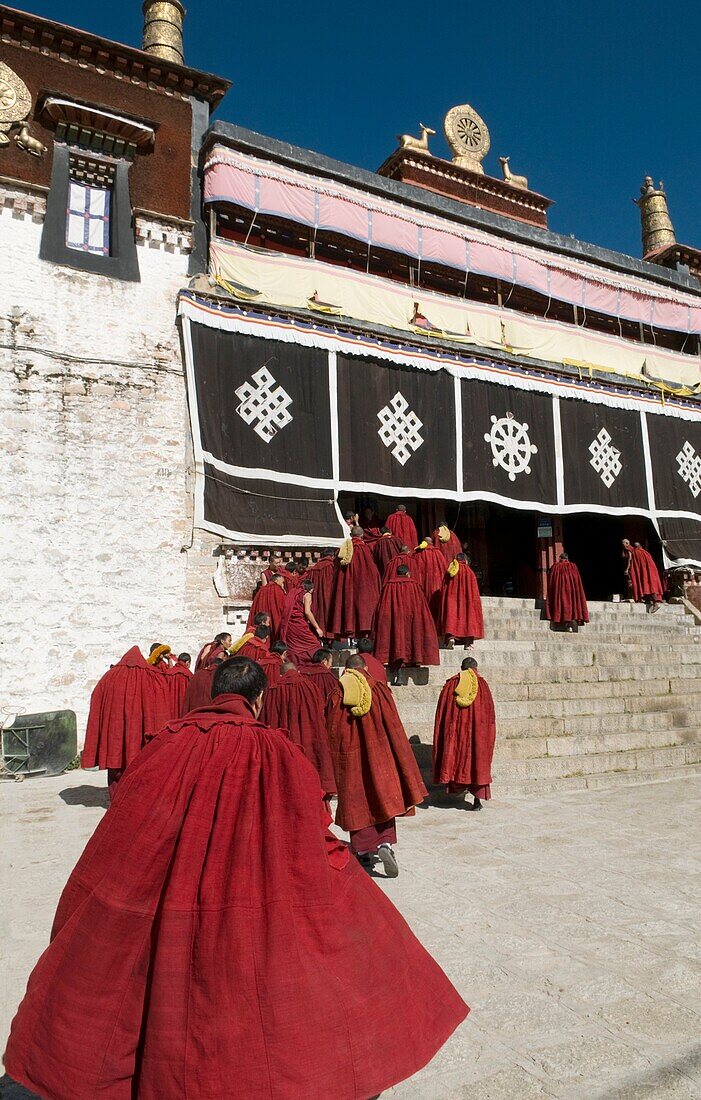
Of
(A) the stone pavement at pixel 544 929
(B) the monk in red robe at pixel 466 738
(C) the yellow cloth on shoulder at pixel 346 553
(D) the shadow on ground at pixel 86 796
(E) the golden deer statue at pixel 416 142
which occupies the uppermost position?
(E) the golden deer statue at pixel 416 142

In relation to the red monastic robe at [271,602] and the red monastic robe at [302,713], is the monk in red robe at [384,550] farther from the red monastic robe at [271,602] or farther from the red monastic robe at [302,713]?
the red monastic robe at [302,713]

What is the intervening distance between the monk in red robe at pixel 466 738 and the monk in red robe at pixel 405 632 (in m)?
1.43

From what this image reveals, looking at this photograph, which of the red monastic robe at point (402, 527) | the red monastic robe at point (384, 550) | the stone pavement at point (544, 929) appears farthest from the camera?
the red monastic robe at point (402, 527)

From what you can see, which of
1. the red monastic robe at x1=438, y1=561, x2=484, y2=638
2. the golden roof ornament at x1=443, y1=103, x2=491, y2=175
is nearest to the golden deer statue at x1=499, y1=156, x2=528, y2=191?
the golden roof ornament at x1=443, y1=103, x2=491, y2=175

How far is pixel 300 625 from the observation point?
829 cm

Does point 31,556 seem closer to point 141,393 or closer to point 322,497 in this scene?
point 141,393

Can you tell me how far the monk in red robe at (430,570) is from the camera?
9.19m

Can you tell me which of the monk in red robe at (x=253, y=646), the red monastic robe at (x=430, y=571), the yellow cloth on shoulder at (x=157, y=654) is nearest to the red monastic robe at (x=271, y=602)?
the red monastic robe at (x=430, y=571)

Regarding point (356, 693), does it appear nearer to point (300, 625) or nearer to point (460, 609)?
point (300, 625)

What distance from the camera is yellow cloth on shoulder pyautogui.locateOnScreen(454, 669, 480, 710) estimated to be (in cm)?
617

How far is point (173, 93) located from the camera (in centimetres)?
1183

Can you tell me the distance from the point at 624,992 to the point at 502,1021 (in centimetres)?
54

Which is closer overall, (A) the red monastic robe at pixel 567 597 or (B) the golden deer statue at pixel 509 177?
(A) the red monastic robe at pixel 567 597

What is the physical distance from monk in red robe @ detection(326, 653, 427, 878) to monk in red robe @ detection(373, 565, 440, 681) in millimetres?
2786
